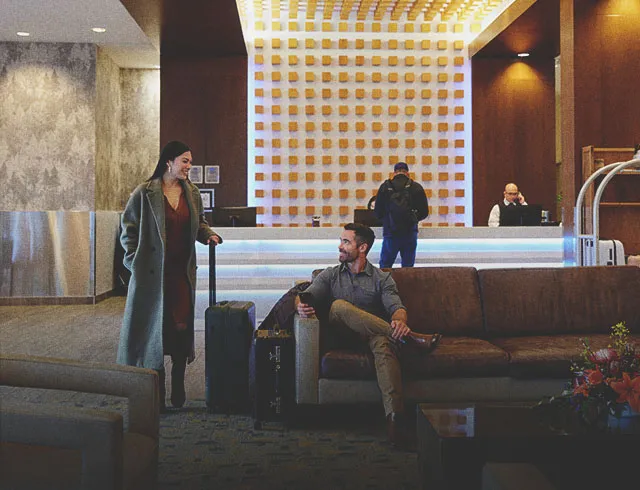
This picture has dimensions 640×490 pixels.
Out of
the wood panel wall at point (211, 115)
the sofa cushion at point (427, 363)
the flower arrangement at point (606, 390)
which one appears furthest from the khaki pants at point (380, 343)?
the wood panel wall at point (211, 115)

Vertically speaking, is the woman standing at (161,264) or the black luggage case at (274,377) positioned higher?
the woman standing at (161,264)

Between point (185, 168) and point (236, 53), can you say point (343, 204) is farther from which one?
point (185, 168)

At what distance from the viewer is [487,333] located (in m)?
4.84

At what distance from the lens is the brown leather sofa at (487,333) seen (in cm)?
422

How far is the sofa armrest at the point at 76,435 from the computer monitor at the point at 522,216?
304 inches

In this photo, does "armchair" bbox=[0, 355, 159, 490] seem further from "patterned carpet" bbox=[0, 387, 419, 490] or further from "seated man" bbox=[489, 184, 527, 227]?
"seated man" bbox=[489, 184, 527, 227]

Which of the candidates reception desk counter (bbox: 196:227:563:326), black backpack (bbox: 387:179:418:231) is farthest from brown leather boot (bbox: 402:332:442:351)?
reception desk counter (bbox: 196:227:563:326)

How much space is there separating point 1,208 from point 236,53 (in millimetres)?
4306

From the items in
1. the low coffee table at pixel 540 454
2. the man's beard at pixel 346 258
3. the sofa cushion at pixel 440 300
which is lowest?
the low coffee table at pixel 540 454

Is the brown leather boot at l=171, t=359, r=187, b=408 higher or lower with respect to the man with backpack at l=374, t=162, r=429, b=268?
lower

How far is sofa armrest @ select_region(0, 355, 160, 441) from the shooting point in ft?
8.07

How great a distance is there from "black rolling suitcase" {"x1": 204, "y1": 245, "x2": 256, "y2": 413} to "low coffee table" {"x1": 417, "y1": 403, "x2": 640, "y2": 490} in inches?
73.4

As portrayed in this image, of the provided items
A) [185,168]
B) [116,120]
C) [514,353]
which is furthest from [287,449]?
[116,120]

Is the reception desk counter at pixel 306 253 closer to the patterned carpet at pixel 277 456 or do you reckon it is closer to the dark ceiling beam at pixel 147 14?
the dark ceiling beam at pixel 147 14
